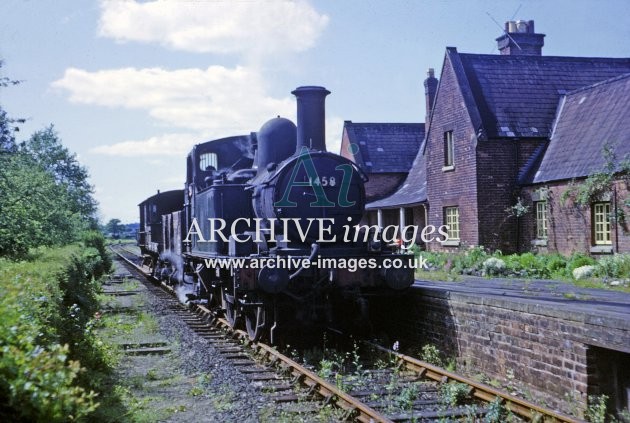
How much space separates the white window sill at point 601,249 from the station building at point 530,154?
27mm

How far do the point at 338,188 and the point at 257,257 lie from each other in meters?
1.84

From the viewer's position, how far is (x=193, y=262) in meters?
12.7

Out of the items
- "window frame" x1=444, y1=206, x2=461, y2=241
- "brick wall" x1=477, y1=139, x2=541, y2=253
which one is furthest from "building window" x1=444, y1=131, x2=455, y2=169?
"brick wall" x1=477, y1=139, x2=541, y2=253

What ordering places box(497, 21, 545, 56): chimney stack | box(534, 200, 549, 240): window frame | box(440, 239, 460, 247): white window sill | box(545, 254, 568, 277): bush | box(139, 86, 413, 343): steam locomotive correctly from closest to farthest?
box(139, 86, 413, 343): steam locomotive → box(545, 254, 568, 277): bush → box(534, 200, 549, 240): window frame → box(440, 239, 460, 247): white window sill → box(497, 21, 545, 56): chimney stack

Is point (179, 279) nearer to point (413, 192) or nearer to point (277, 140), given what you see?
point (277, 140)

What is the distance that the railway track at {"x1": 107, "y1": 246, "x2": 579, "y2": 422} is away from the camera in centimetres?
584

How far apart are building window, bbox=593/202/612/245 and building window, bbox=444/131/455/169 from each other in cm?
569

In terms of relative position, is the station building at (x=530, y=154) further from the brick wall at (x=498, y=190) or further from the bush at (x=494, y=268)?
the bush at (x=494, y=268)

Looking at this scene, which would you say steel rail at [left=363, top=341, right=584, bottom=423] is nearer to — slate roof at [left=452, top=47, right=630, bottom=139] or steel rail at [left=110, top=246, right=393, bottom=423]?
steel rail at [left=110, top=246, right=393, bottom=423]

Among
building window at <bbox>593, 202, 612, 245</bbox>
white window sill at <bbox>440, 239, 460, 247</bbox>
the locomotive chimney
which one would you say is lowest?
white window sill at <bbox>440, 239, 460, 247</bbox>

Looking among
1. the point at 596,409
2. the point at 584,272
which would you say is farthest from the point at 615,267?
the point at 596,409

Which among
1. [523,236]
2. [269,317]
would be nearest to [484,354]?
[269,317]

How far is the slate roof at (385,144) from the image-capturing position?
32375mm

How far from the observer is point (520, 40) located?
24.9 metres
